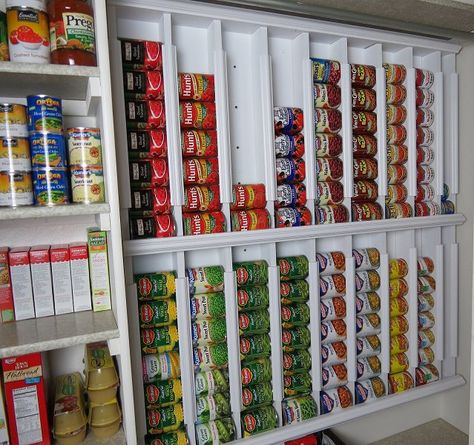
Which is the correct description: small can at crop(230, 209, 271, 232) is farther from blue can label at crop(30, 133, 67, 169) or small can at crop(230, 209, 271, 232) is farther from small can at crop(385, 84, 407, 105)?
small can at crop(385, 84, 407, 105)

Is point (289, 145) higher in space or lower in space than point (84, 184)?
higher

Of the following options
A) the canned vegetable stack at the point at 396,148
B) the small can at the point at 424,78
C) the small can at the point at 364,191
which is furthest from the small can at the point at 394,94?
the small can at the point at 364,191

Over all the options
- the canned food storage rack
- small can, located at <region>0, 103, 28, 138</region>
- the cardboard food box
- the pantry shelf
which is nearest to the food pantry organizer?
the pantry shelf

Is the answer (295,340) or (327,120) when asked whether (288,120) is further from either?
(295,340)

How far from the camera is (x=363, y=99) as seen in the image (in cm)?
183

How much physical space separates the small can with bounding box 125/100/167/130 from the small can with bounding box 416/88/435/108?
4.18 ft

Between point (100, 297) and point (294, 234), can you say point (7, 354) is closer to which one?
point (100, 297)

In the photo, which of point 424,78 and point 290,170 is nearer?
point 290,170

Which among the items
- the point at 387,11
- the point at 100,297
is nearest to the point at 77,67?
the point at 100,297

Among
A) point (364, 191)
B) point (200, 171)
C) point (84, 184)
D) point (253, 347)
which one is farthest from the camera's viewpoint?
point (364, 191)

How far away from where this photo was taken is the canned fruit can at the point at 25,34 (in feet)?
3.39

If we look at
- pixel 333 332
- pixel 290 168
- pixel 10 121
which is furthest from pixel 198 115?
pixel 333 332

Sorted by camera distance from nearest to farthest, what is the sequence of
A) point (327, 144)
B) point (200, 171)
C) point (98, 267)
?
point (98, 267) → point (200, 171) → point (327, 144)

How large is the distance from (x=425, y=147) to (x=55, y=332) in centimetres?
186
